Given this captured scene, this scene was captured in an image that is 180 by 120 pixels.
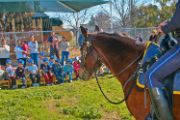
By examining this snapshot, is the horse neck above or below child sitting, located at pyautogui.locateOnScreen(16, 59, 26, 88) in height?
above

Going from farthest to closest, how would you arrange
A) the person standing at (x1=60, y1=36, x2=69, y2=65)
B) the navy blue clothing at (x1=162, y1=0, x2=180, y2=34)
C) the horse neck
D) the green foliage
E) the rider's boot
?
the green foliage
the person standing at (x1=60, y1=36, x2=69, y2=65)
the horse neck
the rider's boot
the navy blue clothing at (x1=162, y1=0, x2=180, y2=34)

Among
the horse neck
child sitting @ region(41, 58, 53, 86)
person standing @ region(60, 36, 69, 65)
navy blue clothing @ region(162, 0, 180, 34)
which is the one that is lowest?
child sitting @ region(41, 58, 53, 86)

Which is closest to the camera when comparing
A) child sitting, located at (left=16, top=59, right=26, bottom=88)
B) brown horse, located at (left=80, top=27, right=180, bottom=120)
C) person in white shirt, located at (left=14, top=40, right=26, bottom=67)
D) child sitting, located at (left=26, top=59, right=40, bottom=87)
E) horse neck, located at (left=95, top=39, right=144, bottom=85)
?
brown horse, located at (left=80, top=27, right=180, bottom=120)

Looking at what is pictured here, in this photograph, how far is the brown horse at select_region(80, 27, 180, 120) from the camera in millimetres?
5574

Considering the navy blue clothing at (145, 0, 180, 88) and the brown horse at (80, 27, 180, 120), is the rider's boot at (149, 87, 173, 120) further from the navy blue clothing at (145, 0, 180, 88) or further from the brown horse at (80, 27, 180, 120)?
the brown horse at (80, 27, 180, 120)

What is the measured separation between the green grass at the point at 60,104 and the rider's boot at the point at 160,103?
4.69 meters

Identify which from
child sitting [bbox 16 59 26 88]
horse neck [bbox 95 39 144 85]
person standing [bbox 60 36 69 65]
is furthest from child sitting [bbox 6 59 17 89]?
horse neck [bbox 95 39 144 85]

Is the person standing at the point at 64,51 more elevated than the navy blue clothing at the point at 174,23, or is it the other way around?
the navy blue clothing at the point at 174,23

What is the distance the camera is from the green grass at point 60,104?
9.82 metres

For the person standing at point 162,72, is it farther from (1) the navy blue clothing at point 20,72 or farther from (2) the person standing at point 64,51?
(2) the person standing at point 64,51

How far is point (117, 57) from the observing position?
6.03m

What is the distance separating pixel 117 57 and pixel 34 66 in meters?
8.75

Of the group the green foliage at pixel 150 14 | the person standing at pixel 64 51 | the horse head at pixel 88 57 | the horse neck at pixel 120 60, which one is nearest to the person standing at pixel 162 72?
the horse neck at pixel 120 60

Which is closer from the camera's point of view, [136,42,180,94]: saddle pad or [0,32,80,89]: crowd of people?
[136,42,180,94]: saddle pad
